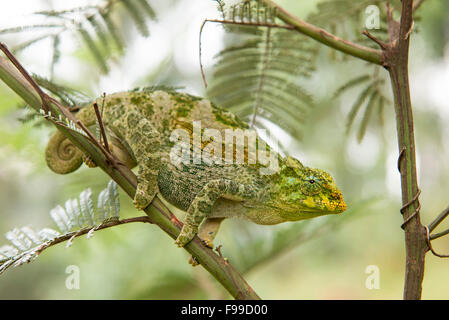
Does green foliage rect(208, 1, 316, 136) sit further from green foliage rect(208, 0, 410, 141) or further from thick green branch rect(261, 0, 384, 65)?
thick green branch rect(261, 0, 384, 65)

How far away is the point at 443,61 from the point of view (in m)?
11.6

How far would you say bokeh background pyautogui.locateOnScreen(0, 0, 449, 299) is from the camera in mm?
2078

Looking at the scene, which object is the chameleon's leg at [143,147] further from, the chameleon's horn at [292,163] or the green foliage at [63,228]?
the chameleon's horn at [292,163]

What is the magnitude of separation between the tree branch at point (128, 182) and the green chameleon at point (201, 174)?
0.04m

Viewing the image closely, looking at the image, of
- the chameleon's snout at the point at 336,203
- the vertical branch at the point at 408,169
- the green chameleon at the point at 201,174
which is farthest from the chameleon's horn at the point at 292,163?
the vertical branch at the point at 408,169

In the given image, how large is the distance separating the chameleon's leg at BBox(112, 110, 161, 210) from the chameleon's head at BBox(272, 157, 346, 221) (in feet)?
1.17

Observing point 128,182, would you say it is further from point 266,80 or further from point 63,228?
point 266,80

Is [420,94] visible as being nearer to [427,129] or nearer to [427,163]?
[427,129]

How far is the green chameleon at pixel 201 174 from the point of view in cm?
114

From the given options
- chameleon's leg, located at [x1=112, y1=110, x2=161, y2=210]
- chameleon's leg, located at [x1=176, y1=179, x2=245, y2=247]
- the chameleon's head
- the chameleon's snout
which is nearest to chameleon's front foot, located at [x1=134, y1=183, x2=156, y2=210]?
chameleon's leg, located at [x1=112, y1=110, x2=161, y2=210]

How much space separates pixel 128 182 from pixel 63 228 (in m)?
0.21

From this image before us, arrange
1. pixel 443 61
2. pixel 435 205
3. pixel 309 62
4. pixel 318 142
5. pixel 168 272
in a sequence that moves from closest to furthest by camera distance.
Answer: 1. pixel 309 62
2. pixel 168 272
3. pixel 443 61
4. pixel 318 142
5. pixel 435 205

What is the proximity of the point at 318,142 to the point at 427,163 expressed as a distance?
4231 mm
